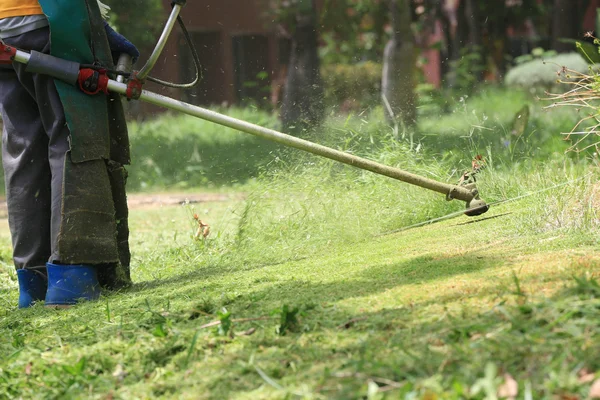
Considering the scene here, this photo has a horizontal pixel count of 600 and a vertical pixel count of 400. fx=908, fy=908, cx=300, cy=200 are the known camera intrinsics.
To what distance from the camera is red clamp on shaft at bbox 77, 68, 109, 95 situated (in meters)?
4.04

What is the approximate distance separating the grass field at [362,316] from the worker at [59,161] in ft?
0.59

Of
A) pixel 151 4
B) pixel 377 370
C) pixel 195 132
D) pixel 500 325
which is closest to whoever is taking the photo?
pixel 377 370

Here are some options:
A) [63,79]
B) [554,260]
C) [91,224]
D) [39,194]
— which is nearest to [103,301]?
[91,224]

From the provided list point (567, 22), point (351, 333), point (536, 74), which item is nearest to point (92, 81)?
point (351, 333)

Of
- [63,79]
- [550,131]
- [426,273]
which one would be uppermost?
[63,79]

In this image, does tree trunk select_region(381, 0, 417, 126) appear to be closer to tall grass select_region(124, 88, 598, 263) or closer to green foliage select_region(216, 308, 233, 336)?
tall grass select_region(124, 88, 598, 263)

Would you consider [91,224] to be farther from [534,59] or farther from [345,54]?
[534,59]

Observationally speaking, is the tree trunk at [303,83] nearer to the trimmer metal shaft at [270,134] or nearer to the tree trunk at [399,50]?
the tree trunk at [399,50]

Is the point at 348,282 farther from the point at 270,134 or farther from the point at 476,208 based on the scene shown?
the point at 476,208

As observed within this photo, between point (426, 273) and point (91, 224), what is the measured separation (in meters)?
1.60

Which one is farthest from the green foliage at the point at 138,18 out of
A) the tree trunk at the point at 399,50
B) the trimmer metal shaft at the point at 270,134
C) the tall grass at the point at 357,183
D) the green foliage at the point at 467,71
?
the trimmer metal shaft at the point at 270,134

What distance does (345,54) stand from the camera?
13.7 metres

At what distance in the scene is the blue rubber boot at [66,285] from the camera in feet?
13.0

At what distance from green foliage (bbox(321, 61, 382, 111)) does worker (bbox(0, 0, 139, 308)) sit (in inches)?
104
